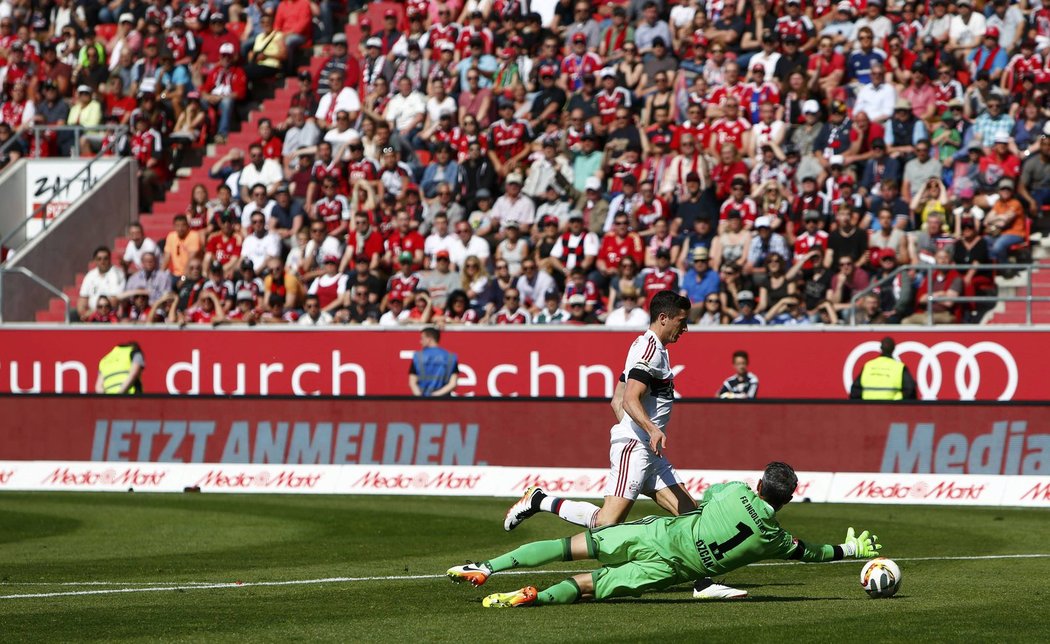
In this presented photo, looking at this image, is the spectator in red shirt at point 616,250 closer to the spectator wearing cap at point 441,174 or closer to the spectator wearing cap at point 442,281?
the spectator wearing cap at point 442,281

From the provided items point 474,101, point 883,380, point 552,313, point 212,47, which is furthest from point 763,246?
point 212,47

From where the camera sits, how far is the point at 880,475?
21.1 meters

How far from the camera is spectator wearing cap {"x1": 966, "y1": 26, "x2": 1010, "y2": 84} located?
26.1 m

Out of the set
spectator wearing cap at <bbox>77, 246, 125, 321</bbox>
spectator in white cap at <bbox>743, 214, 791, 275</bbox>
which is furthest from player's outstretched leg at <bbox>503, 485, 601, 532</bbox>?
spectator wearing cap at <bbox>77, 246, 125, 321</bbox>

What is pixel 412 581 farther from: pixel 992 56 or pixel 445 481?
pixel 992 56

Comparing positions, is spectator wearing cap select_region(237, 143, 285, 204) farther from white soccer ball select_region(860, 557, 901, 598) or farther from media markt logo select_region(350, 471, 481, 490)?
white soccer ball select_region(860, 557, 901, 598)

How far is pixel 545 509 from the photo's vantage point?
11539 mm

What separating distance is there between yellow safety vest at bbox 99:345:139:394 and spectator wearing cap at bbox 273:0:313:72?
10.1m

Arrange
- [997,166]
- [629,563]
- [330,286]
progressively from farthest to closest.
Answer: [330,286] → [997,166] → [629,563]

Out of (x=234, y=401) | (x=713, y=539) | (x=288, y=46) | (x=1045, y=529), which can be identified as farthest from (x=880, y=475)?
(x=288, y=46)

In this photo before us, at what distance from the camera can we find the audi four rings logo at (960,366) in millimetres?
23641

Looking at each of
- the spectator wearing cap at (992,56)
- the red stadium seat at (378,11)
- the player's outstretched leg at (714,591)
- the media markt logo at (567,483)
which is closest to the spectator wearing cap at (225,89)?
the red stadium seat at (378,11)

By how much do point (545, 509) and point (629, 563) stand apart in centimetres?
105

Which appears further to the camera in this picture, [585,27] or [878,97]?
[585,27]
